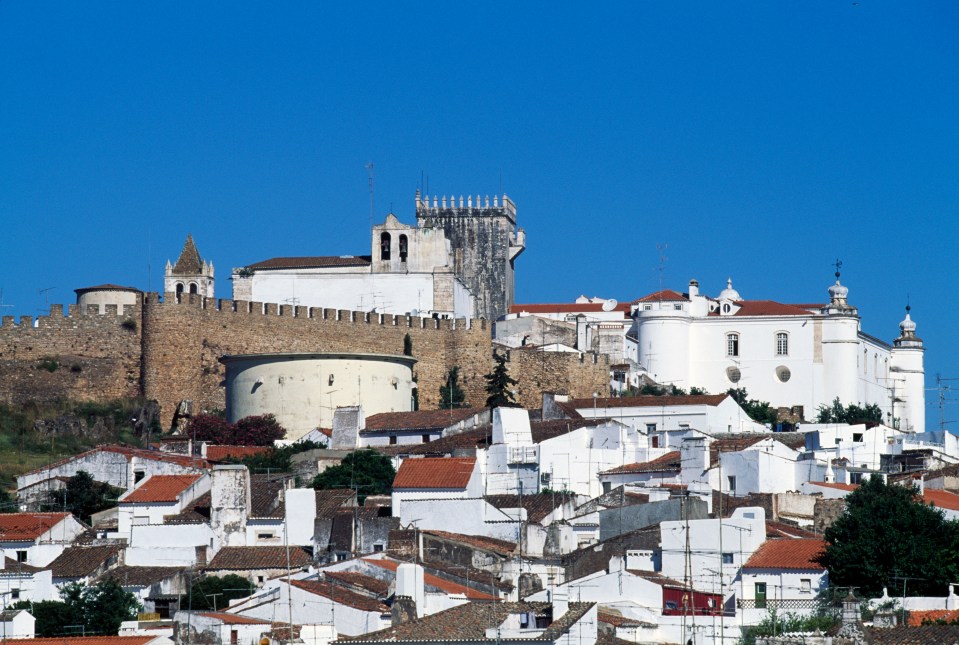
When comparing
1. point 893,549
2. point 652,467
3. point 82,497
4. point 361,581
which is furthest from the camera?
point 652,467

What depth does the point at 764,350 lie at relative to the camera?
62.6 meters

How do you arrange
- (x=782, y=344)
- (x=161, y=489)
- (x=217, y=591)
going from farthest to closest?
(x=782, y=344)
(x=161, y=489)
(x=217, y=591)

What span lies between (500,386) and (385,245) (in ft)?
44.0

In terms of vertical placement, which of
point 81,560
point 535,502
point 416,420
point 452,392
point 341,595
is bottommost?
point 341,595

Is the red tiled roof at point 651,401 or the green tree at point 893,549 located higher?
the red tiled roof at point 651,401

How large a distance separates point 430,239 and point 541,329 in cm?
453

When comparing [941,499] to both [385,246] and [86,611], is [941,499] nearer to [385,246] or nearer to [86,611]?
[86,611]

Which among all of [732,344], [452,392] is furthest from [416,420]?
[732,344]

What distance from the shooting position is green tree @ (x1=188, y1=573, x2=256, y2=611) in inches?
1211

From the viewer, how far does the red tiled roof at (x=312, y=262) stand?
66125 millimetres

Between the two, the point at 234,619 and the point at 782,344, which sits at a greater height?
the point at 782,344

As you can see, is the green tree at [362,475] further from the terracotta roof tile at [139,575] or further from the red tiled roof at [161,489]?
the terracotta roof tile at [139,575]

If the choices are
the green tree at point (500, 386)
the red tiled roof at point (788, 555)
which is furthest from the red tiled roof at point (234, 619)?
the green tree at point (500, 386)

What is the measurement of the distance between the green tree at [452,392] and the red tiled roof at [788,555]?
81.5ft
